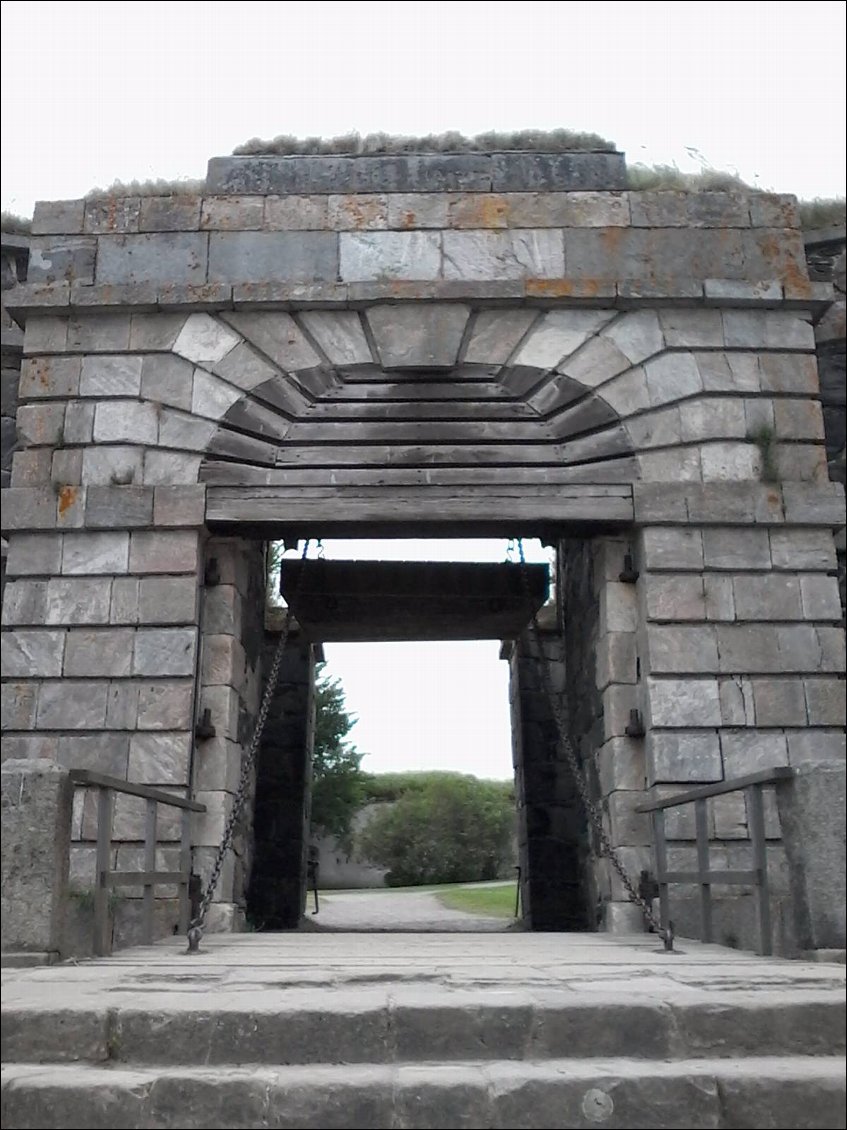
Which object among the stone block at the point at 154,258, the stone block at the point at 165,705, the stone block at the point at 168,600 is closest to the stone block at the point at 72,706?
the stone block at the point at 165,705

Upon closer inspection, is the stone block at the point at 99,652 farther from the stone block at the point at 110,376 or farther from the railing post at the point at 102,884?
the railing post at the point at 102,884

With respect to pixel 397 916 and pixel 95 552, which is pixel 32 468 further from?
pixel 397 916

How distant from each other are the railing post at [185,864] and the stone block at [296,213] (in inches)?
147

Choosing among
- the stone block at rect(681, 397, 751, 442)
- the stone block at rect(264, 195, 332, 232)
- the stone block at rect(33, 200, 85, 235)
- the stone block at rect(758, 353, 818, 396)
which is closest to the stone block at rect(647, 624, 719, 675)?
the stone block at rect(681, 397, 751, 442)

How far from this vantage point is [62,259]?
7648 millimetres

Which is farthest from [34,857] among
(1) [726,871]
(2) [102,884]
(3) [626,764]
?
(3) [626,764]

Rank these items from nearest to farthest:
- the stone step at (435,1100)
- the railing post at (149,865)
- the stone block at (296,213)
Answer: the stone step at (435,1100)
the railing post at (149,865)
the stone block at (296,213)

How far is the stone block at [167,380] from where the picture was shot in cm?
735

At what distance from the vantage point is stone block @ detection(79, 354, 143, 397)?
24.2ft

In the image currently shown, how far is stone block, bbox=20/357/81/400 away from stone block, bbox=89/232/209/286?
1.94ft

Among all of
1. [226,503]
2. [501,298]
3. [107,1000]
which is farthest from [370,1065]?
Result: [501,298]

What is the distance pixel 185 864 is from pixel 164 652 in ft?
4.04

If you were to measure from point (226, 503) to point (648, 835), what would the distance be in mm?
3176

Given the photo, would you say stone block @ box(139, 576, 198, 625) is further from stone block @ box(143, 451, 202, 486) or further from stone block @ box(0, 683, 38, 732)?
stone block @ box(0, 683, 38, 732)
